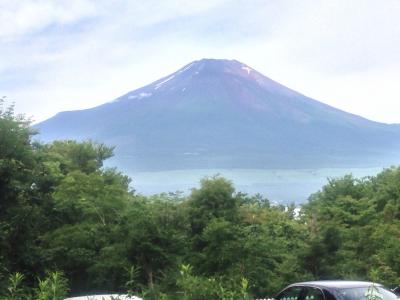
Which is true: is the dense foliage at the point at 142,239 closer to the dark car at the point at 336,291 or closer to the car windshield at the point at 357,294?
the dark car at the point at 336,291

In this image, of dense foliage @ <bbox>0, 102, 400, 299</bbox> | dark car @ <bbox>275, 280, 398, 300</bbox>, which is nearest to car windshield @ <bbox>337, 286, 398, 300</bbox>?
dark car @ <bbox>275, 280, 398, 300</bbox>

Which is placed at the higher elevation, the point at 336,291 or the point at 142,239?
the point at 336,291

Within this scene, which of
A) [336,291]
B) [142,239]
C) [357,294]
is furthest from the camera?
[142,239]

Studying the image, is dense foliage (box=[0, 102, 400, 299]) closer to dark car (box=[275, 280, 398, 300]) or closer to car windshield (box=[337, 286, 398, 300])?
dark car (box=[275, 280, 398, 300])

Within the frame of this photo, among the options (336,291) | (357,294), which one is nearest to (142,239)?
(336,291)

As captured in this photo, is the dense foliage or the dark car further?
the dense foliage

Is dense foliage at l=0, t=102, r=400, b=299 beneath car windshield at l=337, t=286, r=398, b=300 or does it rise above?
beneath

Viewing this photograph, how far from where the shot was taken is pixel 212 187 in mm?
26625

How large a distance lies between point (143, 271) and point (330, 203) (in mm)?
17879

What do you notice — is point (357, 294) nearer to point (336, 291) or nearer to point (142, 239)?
point (336, 291)

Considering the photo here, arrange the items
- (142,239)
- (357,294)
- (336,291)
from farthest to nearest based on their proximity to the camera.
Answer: (142,239)
(336,291)
(357,294)

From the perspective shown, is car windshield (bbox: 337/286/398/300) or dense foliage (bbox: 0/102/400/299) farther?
dense foliage (bbox: 0/102/400/299)

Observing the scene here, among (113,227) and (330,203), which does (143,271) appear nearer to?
(113,227)

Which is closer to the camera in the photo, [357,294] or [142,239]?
[357,294]
